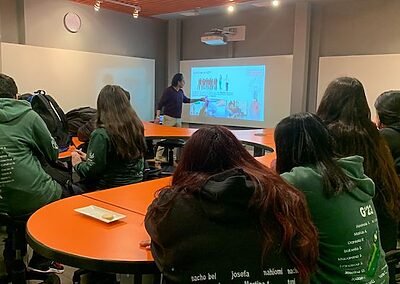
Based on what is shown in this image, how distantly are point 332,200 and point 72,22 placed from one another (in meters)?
6.20

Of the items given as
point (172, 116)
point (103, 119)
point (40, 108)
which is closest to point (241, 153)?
point (103, 119)

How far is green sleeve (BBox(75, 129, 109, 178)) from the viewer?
2.25m

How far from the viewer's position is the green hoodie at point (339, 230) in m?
1.20

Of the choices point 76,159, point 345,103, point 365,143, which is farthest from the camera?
point 76,159

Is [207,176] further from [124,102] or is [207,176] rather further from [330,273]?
[124,102]

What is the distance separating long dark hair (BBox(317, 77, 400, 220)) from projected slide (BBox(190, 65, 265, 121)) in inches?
201

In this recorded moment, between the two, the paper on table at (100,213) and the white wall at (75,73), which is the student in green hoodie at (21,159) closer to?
the paper on table at (100,213)

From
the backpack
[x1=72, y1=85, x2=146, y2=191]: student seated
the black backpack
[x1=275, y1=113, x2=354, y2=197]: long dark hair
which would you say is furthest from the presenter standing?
[x1=275, y1=113, x2=354, y2=197]: long dark hair

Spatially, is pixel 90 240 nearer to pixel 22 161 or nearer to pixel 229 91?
pixel 22 161

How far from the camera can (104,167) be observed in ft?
7.61

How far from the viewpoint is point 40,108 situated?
10.0 ft

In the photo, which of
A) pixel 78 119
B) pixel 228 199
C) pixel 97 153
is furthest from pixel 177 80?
pixel 228 199

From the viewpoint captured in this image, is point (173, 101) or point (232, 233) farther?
point (173, 101)

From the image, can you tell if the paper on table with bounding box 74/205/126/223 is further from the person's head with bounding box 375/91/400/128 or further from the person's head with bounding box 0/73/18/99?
the person's head with bounding box 375/91/400/128
